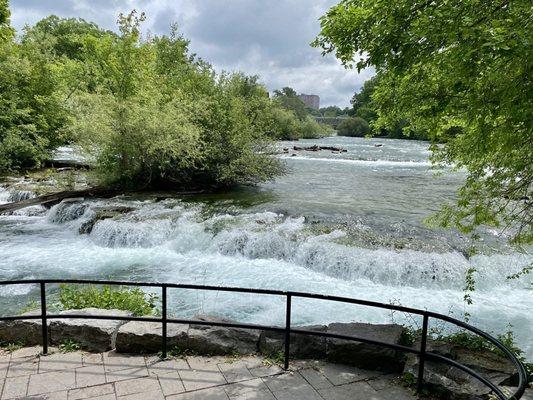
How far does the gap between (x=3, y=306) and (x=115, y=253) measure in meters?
3.74

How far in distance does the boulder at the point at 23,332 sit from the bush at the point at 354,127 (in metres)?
84.6

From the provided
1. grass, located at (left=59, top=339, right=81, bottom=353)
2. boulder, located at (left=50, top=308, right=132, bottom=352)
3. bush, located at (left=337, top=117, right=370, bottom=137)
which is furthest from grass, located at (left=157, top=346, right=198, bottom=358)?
bush, located at (left=337, top=117, right=370, bottom=137)

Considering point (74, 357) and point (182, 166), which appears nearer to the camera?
point (74, 357)

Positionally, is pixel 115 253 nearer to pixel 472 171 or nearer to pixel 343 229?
pixel 343 229

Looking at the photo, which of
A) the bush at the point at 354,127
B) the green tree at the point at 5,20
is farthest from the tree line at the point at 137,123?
the bush at the point at 354,127

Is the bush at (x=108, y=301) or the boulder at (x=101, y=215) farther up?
the bush at (x=108, y=301)

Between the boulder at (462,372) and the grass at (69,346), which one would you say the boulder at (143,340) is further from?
the boulder at (462,372)

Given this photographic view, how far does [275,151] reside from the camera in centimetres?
2028

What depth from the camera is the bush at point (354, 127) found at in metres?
86.2

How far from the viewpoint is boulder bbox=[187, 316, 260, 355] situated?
432 centimetres

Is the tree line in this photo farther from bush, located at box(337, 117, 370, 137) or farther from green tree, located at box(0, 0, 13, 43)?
bush, located at box(337, 117, 370, 137)

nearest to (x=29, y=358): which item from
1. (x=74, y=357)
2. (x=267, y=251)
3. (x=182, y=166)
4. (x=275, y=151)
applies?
(x=74, y=357)

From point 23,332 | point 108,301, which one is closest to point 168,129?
point 108,301

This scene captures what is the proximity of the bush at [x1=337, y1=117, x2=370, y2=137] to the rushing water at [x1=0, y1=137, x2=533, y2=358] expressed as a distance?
72.7 meters
